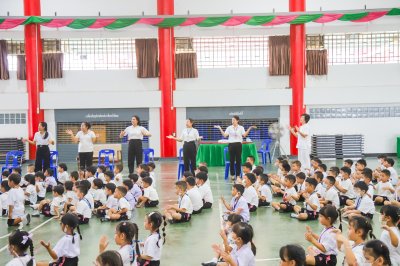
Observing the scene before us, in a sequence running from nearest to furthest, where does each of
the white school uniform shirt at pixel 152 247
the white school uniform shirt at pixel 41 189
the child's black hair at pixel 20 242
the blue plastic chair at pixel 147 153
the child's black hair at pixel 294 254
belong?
1. the child's black hair at pixel 294 254
2. the child's black hair at pixel 20 242
3. the white school uniform shirt at pixel 152 247
4. the white school uniform shirt at pixel 41 189
5. the blue plastic chair at pixel 147 153

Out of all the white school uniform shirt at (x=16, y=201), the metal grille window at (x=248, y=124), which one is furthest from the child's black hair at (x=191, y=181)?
the metal grille window at (x=248, y=124)

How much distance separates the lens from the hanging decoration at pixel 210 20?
658 inches

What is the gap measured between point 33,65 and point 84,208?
33.7ft

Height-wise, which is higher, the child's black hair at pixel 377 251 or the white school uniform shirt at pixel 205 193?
the child's black hair at pixel 377 251

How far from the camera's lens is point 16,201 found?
8.20 metres

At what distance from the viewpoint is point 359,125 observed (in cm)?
1827

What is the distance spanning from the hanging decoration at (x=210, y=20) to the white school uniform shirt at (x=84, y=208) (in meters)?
9.67

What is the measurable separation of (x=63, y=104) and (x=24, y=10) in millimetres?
3372

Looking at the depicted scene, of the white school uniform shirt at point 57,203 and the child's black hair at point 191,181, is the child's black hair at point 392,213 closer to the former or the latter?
the child's black hair at point 191,181

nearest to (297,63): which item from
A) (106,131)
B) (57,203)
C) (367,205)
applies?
(106,131)

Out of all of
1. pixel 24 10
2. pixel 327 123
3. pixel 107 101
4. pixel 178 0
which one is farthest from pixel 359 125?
pixel 24 10

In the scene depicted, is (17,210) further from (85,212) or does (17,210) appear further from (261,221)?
(261,221)

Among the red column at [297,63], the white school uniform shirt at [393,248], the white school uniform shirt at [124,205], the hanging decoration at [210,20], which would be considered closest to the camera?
the white school uniform shirt at [393,248]

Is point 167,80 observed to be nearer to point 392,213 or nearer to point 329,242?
point 329,242
